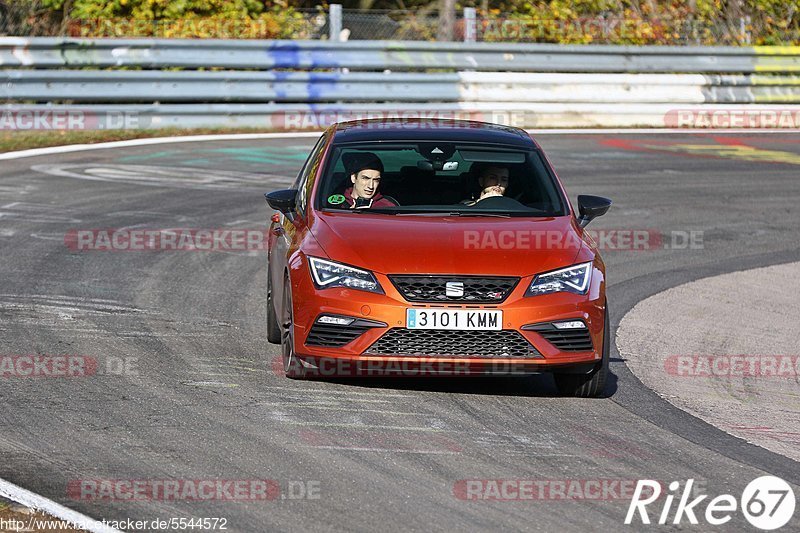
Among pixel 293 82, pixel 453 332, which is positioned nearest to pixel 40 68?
pixel 293 82

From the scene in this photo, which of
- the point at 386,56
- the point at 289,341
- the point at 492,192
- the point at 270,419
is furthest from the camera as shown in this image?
the point at 386,56

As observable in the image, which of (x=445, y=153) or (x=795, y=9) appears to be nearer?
(x=445, y=153)

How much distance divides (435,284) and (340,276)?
56cm

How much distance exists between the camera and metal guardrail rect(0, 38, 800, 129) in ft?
68.4

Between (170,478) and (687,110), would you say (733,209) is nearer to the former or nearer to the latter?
(687,110)

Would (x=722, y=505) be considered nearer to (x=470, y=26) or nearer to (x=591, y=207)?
(x=591, y=207)

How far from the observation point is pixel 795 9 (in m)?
29.4

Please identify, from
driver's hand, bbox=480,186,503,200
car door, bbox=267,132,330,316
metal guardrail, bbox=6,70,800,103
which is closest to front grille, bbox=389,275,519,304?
car door, bbox=267,132,330,316

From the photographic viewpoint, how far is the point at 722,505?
19.9 feet

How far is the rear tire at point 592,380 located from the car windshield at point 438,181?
1.11 meters

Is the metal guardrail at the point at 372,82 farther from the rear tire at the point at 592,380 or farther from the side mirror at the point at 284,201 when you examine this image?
the rear tire at the point at 592,380

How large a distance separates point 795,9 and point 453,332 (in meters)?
23.9

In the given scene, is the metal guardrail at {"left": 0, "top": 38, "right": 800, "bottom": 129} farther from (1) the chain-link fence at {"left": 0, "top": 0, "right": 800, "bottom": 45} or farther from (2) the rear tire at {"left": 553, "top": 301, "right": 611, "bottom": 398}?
(2) the rear tire at {"left": 553, "top": 301, "right": 611, "bottom": 398}

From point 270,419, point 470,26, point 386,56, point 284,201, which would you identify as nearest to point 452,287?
point 270,419
